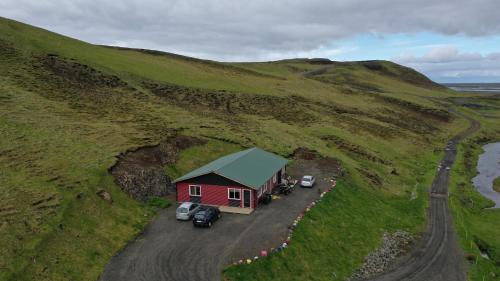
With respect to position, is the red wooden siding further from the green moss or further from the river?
the river

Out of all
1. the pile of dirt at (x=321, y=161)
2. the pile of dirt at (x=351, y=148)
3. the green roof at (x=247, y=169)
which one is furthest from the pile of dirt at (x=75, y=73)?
the pile of dirt at (x=351, y=148)

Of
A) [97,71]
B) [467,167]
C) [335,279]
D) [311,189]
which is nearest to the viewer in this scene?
[335,279]

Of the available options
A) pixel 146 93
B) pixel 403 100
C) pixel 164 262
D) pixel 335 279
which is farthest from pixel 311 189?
pixel 403 100

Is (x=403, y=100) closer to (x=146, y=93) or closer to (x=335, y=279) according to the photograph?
(x=146, y=93)

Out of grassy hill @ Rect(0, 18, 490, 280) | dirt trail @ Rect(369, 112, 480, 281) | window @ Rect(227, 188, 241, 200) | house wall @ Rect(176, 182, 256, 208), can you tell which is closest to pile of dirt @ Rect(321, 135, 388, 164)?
grassy hill @ Rect(0, 18, 490, 280)

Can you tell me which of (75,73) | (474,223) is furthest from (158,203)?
(75,73)

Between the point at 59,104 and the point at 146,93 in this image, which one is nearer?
the point at 59,104
